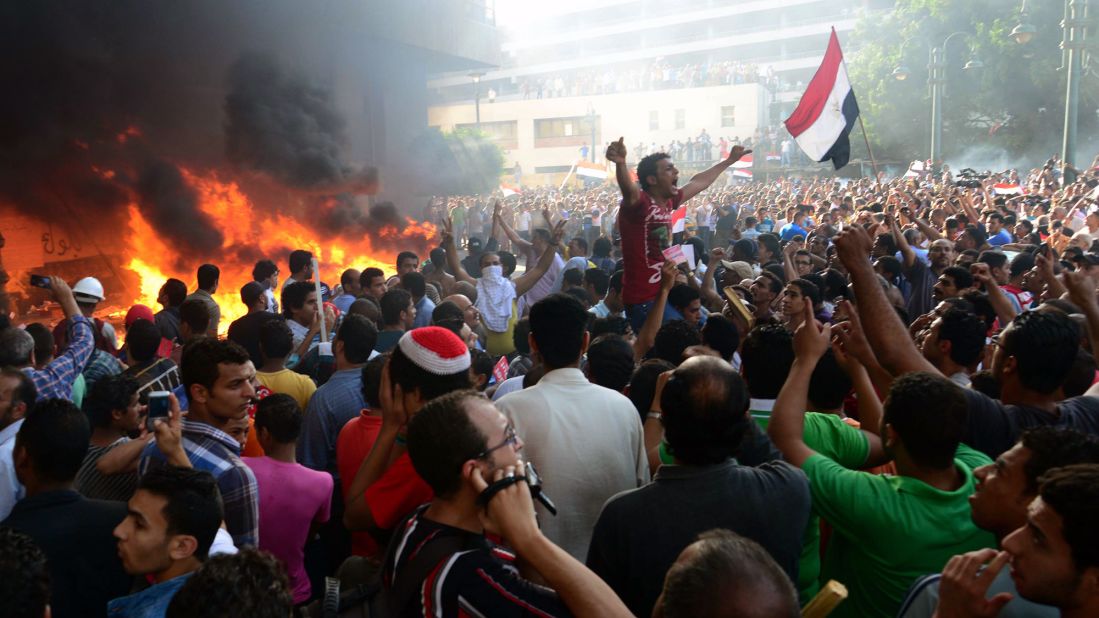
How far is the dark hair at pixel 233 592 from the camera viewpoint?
2.02 meters

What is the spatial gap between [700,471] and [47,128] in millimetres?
14738

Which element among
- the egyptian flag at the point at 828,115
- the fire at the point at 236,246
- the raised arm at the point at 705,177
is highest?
the egyptian flag at the point at 828,115

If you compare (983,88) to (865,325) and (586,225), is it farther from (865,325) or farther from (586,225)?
(865,325)

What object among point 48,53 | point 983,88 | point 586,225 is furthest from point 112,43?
point 983,88

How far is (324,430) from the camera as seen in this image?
14.8 feet

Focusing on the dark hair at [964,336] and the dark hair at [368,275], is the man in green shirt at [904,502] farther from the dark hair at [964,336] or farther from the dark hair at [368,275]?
the dark hair at [368,275]

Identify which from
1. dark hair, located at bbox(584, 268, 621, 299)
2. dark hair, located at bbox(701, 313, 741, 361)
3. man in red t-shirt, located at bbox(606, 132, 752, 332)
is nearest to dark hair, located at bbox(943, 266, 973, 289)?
man in red t-shirt, located at bbox(606, 132, 752, 332)

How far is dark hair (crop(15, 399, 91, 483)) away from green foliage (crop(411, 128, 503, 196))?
68.3 feet

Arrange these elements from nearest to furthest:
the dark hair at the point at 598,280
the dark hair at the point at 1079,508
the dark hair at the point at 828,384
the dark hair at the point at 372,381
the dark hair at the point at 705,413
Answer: the dark hair at the point at 1079,508 → the dark hair at the point at 705,413 → the dark hair at the point at 828,384 → the dark hair at the point at 372,381 → the dark hair at the point at 598,280

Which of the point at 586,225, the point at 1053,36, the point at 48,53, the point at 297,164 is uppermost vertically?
the point at 1053,36

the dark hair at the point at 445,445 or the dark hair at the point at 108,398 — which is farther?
the dark hair at the point at 108,398

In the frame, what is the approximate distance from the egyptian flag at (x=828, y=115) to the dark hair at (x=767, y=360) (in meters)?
6.47

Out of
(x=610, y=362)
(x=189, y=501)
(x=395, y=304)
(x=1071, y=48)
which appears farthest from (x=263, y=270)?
(x=1071, y=48)

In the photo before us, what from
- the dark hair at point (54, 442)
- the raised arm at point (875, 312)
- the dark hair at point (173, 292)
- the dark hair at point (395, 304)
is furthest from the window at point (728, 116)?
the dark hair at point (54, 442)
